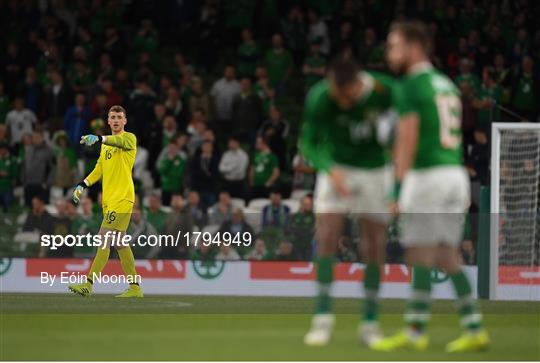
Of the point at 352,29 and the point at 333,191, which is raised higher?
the point at 352,29

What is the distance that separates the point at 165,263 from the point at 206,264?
61 centimetres

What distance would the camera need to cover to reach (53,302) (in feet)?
52.4

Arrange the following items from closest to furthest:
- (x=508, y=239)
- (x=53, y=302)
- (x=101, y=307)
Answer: (x=101, y=307), (x=53, y=302), (x=508, y=239)

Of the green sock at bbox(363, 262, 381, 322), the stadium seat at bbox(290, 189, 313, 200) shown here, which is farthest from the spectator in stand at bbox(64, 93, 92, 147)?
the green sock at bbox(363, 262, 381, 322)

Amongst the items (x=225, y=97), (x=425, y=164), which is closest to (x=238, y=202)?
(x=225, y=97)

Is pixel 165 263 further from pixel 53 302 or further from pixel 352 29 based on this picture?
pixel 352 29

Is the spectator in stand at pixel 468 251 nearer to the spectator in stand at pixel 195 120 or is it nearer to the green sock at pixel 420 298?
the spectator in stand at pixel 195 120

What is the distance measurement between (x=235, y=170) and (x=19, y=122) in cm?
438

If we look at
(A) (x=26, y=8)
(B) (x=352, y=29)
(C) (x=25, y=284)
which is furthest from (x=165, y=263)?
(A) (x=26, y=8)

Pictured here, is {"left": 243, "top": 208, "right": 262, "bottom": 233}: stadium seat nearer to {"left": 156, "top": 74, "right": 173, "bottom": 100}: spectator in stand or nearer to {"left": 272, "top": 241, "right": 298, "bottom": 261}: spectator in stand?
{"left": 272, "top": 241, "right": 298, "bottom": 261}: spectator in stand

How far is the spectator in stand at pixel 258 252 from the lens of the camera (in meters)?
19.1

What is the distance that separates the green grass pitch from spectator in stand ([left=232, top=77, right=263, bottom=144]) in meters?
6.48

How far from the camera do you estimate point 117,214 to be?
15.7m

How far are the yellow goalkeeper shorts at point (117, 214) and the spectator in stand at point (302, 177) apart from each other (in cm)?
700
